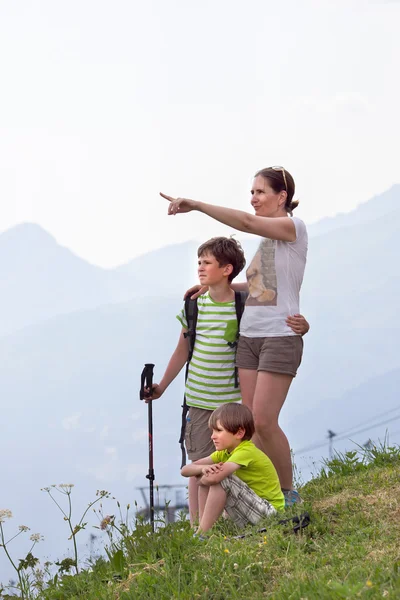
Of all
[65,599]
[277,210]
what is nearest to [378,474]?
[277,210]

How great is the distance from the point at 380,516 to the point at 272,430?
2.88ft

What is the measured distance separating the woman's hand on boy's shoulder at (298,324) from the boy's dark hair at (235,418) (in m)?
0.65

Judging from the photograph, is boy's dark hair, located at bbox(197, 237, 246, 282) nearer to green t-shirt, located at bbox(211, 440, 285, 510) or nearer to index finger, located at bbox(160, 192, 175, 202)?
index finger, located at bbox(160, 192, 175, 202)

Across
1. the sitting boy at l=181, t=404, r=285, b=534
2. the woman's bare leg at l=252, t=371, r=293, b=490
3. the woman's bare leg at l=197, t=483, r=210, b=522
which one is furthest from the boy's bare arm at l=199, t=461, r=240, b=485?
the woman's bare leg at l=252, t=371, r=293, b=490

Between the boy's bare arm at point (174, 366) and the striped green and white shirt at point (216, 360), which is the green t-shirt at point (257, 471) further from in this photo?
the boy's bare arm at point (174, 366)

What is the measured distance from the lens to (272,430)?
19.1ft

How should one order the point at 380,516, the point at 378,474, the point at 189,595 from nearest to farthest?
1. the point at 189,595
2. the point at 380,516
3. the point at 378,474

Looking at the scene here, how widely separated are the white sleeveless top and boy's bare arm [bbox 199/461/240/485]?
95 cm

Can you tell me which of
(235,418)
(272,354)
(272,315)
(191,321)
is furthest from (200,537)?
(191,321)

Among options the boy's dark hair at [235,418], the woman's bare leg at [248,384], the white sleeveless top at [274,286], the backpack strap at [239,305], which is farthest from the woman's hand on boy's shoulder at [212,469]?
the white sleeveless top at [274,286]

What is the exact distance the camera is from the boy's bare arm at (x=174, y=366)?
6.32m

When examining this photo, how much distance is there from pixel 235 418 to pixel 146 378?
3.82ft

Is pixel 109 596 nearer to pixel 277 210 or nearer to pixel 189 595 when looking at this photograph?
pixel 189 595

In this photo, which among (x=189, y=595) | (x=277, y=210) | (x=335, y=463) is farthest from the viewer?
(x=335, y=463)
